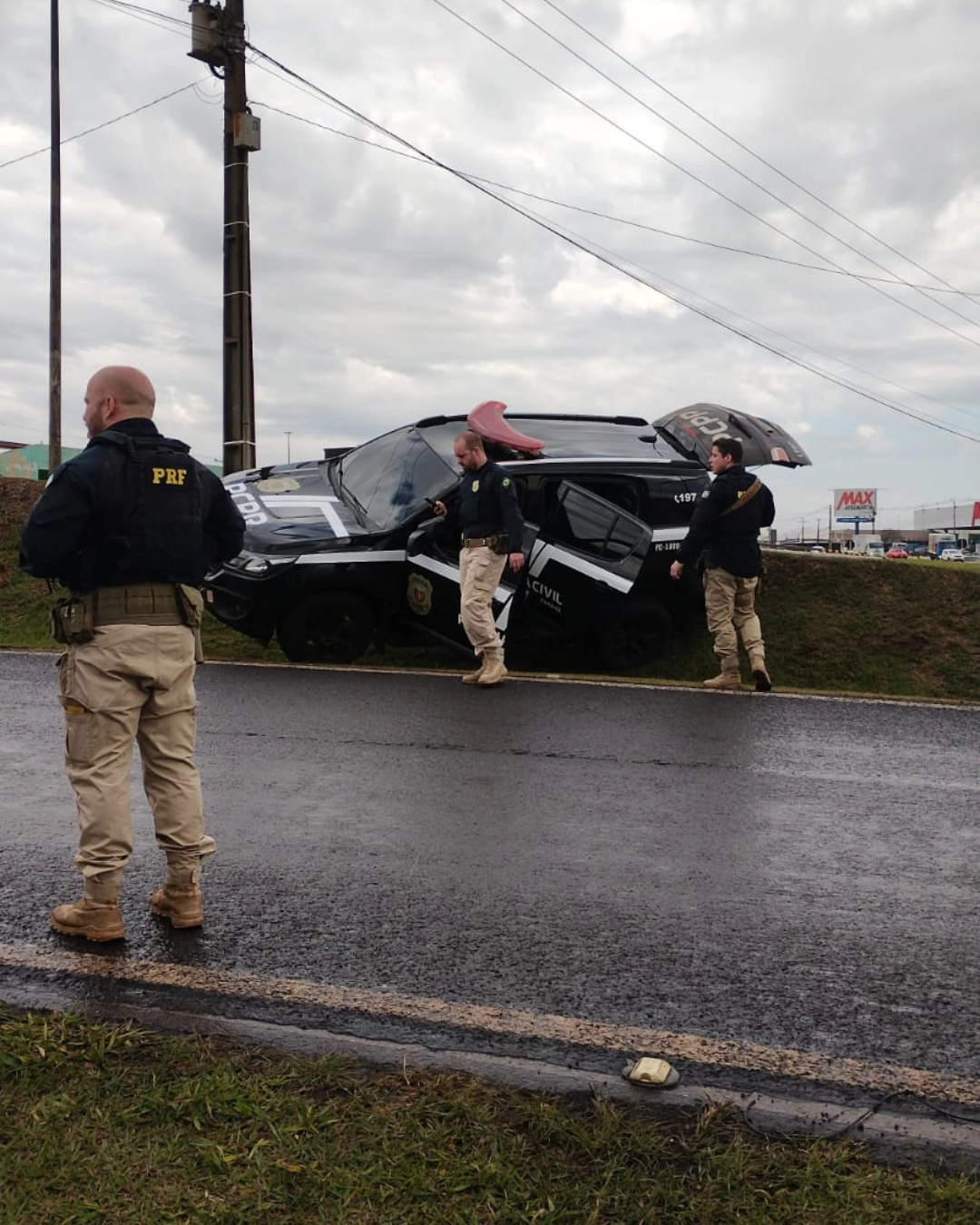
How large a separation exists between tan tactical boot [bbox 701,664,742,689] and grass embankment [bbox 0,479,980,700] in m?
1.81

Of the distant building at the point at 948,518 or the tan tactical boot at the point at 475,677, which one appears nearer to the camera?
the tan tactical boot at the point at 475,677

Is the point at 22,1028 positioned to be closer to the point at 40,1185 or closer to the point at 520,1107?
the point at 40,1185

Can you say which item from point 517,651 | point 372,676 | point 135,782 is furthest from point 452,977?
point 517,651

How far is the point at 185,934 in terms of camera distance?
4.06m

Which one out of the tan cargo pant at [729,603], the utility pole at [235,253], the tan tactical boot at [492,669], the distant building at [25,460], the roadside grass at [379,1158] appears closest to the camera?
the roadside grass at [379,1158]

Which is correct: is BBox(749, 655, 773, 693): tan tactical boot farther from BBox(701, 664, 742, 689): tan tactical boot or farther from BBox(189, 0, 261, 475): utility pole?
BBox(189, 0, 261, 475): utility pole

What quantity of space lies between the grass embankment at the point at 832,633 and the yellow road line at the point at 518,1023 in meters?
7.67

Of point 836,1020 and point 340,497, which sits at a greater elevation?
point 340,497

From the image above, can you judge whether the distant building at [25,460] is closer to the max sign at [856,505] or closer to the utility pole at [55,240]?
the utility pole at [55,240]

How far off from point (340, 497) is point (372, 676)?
6.93 ft

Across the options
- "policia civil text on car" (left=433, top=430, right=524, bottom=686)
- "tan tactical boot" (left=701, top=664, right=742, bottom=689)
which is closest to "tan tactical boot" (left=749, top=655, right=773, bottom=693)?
"tan tactical boot" (left=701, top=664, right=742, bottom=689)

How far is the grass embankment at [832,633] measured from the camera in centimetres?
1199

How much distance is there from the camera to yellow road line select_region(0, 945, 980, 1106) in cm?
306

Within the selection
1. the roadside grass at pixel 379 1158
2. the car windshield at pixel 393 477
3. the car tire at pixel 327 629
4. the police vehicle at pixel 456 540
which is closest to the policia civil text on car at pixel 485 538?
the police vehicle at pixel 456 540
